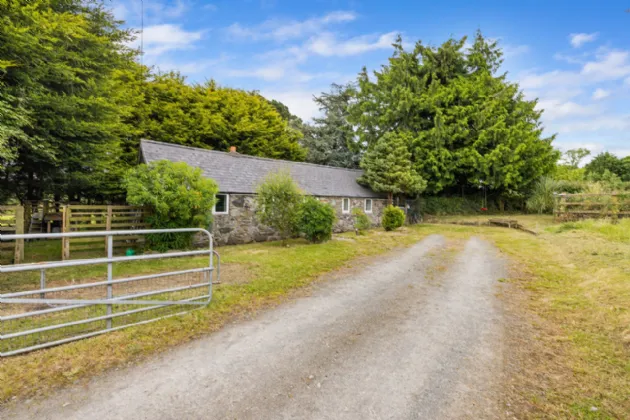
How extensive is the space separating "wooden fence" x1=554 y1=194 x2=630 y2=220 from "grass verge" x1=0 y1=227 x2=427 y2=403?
50.6 feet

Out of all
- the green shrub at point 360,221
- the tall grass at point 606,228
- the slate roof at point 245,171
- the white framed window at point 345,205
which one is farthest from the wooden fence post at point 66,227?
the tall grass at point 606,228

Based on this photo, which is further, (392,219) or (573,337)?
(392,219)

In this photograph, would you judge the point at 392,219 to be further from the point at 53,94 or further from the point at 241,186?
the point at 53,94

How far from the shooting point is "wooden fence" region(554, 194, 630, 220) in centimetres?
1570

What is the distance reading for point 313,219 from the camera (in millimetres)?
12461

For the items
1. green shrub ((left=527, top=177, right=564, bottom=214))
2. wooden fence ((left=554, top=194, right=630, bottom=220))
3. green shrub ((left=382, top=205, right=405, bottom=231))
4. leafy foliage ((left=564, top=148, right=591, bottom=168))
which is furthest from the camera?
leafy foliage ((left=564, top=148, right=591, bottom=168))

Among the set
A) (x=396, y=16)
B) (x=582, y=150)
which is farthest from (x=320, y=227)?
(x=582, y=150)

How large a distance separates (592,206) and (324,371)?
21111 millimetres

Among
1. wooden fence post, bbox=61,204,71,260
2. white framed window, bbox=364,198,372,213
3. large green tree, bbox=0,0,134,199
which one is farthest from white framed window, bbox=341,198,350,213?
wooden fence post, bbox=61,204,71,260

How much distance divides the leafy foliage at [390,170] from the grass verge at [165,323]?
11.5m

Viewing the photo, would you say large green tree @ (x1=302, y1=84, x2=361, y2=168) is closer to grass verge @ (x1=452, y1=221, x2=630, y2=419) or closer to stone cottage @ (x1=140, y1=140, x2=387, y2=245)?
stone cottage @ (x1=140, y1=140, x2=387, y2=245)

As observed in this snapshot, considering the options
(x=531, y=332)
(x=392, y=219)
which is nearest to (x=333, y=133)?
(x=392, y=219)

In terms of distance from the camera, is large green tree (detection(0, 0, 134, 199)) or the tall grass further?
the tall grass

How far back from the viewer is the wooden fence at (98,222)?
938cm
